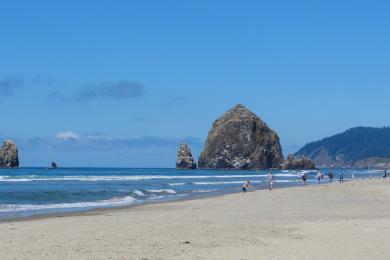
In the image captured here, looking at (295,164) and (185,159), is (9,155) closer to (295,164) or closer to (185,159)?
(185,159)

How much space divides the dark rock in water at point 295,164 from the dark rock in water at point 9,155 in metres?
68.3

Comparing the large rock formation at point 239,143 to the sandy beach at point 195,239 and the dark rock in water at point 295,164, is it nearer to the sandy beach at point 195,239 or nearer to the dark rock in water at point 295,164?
the dark rock in water at point 295,164

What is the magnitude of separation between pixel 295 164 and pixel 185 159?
3271cm

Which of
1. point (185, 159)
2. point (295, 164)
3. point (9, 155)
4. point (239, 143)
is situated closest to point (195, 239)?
point (9, 155)

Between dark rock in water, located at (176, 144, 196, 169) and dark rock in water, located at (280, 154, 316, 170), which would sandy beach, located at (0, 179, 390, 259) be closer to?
dark rock in water, located at (176, 144, 196, 169)

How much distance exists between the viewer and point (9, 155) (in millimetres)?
144875

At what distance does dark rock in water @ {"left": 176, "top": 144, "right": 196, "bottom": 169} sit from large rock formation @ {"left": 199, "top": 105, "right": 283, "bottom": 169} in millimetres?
4785

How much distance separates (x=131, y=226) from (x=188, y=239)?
3339 millimetres

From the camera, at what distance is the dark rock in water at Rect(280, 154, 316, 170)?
544ft

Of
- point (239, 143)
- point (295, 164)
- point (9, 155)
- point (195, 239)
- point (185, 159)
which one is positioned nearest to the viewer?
point (195, 239)

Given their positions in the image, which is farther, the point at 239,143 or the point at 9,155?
the point at 239,143

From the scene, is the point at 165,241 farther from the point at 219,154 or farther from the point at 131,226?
the point at 219,154

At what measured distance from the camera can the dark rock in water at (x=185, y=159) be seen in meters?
158

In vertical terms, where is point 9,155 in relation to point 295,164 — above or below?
above
